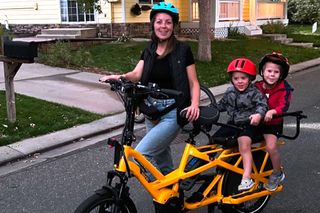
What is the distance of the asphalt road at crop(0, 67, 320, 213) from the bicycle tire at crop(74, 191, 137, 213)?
1.06 meters

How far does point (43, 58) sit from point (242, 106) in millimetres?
10594

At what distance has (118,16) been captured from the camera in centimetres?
1756

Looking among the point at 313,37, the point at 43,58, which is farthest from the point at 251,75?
the point at 313,37

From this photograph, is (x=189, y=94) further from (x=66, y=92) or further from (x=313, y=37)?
(x=313, y=37)

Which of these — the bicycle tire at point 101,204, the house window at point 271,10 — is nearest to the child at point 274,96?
the bicycle tire at point 101,204

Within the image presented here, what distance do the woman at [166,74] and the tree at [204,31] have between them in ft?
31.2

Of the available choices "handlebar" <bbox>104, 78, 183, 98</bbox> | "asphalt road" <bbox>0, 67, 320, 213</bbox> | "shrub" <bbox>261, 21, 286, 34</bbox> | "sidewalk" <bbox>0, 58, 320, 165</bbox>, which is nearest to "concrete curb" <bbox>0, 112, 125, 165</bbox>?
"sidewalk" <bbox>0, 58, 320, 165</bbox>

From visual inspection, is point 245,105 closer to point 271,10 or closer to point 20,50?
point 20,50

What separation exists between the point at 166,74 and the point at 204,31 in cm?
968

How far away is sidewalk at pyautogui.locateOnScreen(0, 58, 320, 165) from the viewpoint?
21.4 ft

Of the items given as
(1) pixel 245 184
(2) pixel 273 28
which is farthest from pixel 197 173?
(2) pixel 273 28

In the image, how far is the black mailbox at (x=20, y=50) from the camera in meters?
6.71

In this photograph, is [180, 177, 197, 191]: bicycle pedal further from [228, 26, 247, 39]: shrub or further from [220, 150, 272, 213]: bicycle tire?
[228, 26, 247, 39]: shrub

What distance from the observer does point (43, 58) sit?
13.6 m
